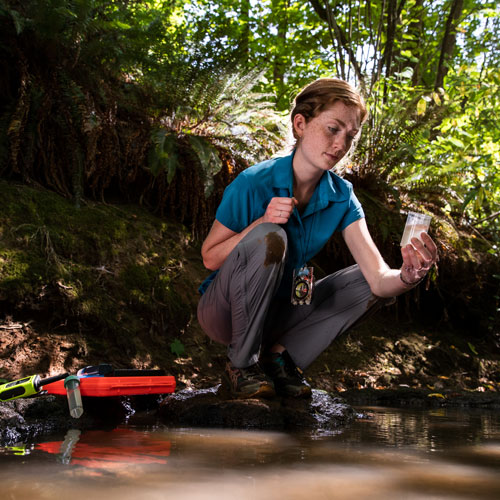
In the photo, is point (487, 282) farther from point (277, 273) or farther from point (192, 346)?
→ point (277, 273)

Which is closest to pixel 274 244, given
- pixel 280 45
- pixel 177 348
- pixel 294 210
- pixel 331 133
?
pixel 294 210

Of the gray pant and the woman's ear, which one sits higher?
the woman's ear

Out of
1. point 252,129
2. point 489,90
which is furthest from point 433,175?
point 252,129

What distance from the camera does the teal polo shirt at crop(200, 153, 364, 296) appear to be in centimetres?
273

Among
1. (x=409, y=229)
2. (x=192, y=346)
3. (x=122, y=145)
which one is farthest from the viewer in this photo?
(x=122, y=145)

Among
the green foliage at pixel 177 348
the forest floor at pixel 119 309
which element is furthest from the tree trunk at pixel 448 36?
the green foliage at pixel 177 348

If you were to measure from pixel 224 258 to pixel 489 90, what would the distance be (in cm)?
370

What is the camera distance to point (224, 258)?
2.79 meters

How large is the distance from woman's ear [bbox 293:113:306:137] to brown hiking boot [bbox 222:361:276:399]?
51.0 inches

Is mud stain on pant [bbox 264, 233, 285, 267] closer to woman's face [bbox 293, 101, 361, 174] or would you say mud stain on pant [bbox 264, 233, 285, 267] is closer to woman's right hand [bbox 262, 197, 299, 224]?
woman's right hand [bbox 262, 197, 299, 224]

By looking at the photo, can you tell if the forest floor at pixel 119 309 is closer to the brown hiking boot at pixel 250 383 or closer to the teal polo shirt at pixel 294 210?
the brown hiking boot at pixel 250 383

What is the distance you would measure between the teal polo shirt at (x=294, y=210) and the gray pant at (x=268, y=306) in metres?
0.18

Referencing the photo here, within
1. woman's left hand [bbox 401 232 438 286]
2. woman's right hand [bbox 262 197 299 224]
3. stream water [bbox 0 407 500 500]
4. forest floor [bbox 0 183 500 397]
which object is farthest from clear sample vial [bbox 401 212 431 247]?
forest floor [bbox 0 183 500 397]

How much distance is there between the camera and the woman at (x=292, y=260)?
261 cm
